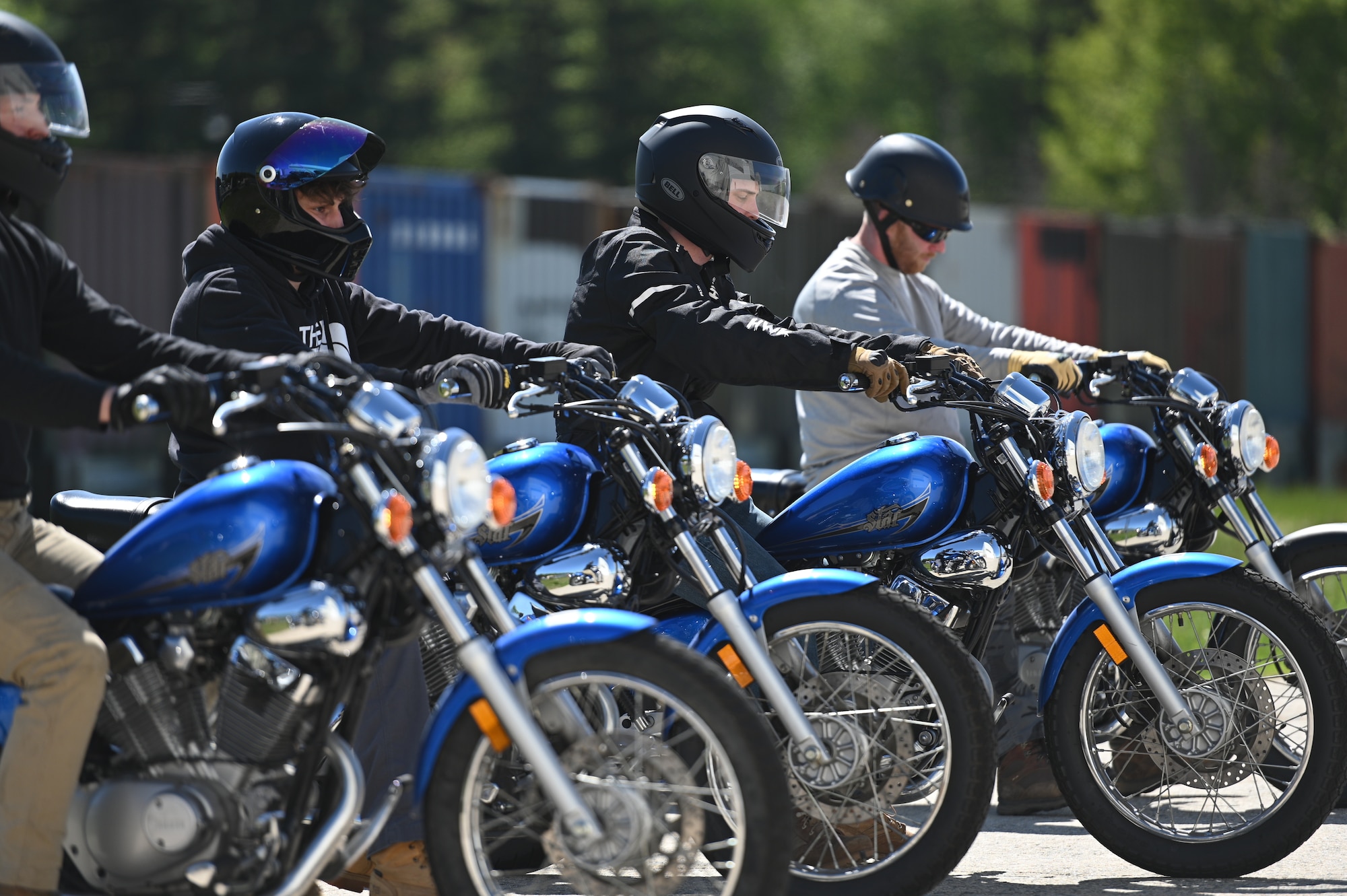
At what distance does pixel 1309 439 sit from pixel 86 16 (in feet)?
96.6

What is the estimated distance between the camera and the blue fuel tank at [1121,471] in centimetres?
510

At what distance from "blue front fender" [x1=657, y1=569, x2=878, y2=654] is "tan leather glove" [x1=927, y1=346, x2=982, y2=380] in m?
0.72

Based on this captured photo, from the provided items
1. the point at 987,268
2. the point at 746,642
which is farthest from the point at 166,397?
the point at 987,268

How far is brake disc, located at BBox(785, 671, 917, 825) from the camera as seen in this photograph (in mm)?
4008

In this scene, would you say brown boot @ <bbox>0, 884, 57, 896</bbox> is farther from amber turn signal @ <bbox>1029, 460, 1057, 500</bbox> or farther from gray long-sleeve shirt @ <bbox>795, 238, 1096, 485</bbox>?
gray long-sleeve shirt @ <bbox>795, 238, 1096, 485</bbox>

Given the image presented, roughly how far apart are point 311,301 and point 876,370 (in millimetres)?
1394

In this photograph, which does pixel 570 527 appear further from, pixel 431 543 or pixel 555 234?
Result: pixel 555 234

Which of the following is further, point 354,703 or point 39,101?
point 39,101

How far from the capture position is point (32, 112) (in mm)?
3623

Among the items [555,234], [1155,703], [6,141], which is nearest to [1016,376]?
[1155,703]

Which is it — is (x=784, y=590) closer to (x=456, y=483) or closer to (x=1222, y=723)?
(x=456, y=483)

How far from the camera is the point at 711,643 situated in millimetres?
3926

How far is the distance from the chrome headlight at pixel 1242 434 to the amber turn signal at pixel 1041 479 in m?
0.90

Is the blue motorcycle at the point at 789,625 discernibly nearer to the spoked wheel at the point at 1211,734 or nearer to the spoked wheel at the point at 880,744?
the spoked wheel at the point at 880,744
